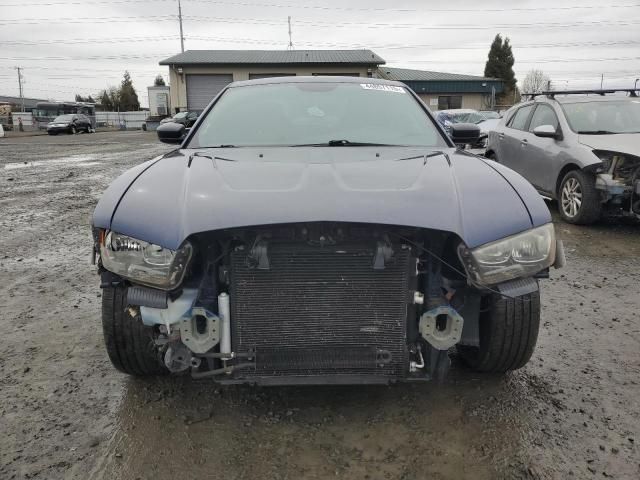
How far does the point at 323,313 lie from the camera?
2.18 metres

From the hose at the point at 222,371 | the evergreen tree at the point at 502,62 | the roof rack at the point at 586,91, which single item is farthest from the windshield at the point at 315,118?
the evergreen tree at the point at 502,62

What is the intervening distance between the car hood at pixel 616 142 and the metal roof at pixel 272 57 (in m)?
32.0

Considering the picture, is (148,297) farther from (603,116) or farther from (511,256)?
(603,116)

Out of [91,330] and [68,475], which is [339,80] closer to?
[91,330]

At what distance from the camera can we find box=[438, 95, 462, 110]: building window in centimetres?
4238

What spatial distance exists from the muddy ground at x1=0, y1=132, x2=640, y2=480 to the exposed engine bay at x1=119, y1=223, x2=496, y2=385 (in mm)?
281

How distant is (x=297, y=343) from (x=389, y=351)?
1.23ft

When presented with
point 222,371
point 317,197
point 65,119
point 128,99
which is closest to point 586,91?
point 317,197

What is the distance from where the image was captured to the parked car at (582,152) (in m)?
6.04

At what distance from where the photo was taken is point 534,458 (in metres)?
2.13

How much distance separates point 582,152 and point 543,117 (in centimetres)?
124

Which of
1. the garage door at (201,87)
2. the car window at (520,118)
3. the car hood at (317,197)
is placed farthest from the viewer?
the garage door at (201,87)

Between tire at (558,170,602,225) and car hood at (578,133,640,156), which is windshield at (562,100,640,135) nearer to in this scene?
car hood at (578,133,640,156)

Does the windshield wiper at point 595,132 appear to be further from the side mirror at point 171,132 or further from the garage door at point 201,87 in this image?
the garage door at point 201,87
